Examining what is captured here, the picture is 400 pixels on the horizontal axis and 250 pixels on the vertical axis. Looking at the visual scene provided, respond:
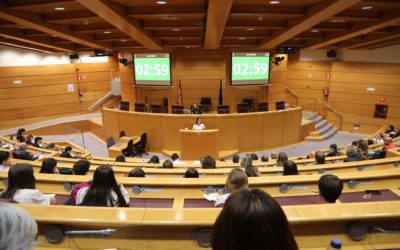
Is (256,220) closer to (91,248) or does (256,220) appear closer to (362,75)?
(91,248)

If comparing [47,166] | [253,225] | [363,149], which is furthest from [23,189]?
[363,149]

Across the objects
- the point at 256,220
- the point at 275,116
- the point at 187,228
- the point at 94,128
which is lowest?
the point at 94,128

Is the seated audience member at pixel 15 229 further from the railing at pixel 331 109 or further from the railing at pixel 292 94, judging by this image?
the railing at pixel 292 94

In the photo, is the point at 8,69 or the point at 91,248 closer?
the point at 91,248

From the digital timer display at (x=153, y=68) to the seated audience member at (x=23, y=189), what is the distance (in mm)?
9438

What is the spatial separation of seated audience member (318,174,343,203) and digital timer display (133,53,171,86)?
9.87 meters

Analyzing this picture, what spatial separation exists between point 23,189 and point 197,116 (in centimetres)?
753

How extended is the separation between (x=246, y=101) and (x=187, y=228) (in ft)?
38.2

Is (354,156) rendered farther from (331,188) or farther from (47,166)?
(47,166)

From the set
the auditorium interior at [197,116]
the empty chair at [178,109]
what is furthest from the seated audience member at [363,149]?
the empty chair at [178,109]

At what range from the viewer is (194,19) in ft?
26.6

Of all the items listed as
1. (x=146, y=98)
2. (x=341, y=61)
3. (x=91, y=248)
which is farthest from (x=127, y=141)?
(x=341, y=61)

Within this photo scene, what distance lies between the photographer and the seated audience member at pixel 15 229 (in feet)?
3.67

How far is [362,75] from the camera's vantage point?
13.4 meters
